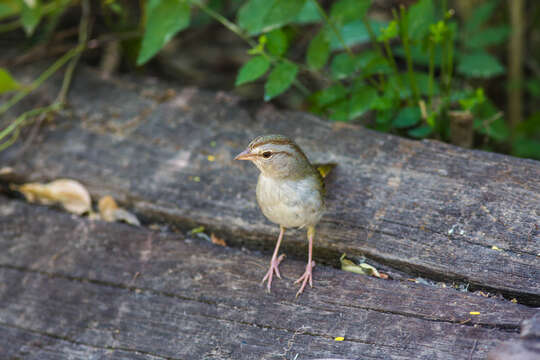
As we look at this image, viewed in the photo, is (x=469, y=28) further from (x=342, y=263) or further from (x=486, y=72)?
(x=342, y=263)

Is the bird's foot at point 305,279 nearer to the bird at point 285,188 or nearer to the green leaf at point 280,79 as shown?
the bird at point 285,188

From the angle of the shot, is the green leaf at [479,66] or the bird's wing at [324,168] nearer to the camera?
the bird's wing at [324,168]

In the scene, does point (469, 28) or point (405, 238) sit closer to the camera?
point (405, 238)

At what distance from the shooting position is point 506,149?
4836mm

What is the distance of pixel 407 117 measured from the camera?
3770 mm

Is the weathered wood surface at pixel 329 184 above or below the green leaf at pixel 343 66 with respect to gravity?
below

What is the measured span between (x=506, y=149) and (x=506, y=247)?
231cm

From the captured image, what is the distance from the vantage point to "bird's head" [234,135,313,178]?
9.79 ft

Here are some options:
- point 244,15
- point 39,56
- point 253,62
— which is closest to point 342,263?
point 253,62

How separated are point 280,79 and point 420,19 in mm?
1077

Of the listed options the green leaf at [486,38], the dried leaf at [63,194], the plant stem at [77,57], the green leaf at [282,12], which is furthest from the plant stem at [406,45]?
the plant stem at [77,57]

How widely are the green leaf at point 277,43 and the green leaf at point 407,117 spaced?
37.2 inches

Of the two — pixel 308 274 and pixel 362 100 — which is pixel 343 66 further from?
pixel 308 274

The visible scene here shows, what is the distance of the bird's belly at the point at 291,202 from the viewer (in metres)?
2.96
